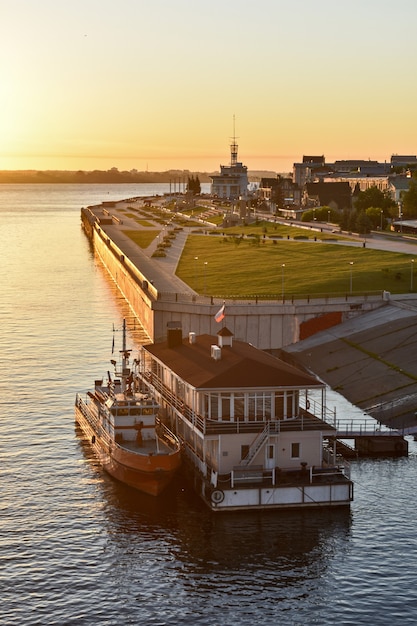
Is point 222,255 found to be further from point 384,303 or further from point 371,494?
point 371,494

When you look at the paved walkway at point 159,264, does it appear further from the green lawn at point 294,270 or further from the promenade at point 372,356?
the promenade at point 372,356

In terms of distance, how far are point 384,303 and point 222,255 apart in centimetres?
5910

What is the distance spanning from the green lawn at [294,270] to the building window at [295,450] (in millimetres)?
55123

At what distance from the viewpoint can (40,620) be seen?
45188 millimetres

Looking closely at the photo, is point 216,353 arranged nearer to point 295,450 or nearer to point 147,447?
point 147,447

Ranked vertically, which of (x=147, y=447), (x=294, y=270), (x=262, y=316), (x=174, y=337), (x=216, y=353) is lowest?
(x=147, y=447)

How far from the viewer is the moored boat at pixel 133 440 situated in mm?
59500

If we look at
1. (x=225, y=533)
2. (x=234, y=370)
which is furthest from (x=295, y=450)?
(x=225, y=533)

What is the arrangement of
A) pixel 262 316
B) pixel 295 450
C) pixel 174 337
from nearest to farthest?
pixel 295 450, pixel 174 337, pixel 262 316

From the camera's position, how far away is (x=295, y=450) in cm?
5931

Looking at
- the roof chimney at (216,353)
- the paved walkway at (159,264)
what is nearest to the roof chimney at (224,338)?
the roof chimney at (216,353)

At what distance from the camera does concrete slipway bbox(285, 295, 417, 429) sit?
7844cm

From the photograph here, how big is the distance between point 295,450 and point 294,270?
79.5m

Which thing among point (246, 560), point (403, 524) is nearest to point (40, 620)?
point (246, 560)
